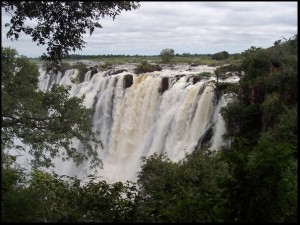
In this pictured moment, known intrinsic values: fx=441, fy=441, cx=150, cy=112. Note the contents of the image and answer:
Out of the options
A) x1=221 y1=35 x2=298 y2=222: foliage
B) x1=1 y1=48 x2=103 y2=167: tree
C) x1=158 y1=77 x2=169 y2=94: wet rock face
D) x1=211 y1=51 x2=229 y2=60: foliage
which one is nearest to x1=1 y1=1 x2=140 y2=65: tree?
x1=221 y1=35 x2=298 y2=222: foliage

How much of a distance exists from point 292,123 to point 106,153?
15143mm

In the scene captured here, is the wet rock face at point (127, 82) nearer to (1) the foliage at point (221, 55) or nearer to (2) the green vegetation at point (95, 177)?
(2) the green vegetation at point (95, 177)

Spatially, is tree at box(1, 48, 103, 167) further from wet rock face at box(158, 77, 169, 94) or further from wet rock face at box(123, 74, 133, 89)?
wet rock face at box(123, 74, 133, 89)

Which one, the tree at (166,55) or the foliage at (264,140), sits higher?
the tree at (166,55)

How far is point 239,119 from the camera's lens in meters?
19.5

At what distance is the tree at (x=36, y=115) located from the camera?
1228 cm

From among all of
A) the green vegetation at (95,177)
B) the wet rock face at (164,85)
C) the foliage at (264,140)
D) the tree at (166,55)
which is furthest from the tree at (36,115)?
the tree at (166,55)

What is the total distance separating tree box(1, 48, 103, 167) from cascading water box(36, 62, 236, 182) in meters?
7.54

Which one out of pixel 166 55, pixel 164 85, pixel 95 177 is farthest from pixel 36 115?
pixel 166 55

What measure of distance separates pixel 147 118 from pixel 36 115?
1377 centimetres

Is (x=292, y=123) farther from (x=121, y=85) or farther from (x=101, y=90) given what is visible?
(x=101, y=90)

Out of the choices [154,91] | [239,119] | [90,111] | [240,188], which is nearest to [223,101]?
[239,119]

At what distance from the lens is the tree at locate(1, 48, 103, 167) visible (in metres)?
12.3

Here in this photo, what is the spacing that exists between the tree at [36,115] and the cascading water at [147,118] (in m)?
7.54
